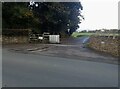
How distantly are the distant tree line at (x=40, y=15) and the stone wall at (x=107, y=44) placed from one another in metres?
9.42

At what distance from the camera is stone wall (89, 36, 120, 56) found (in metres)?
19.1

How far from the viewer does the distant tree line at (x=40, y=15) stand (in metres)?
28.5

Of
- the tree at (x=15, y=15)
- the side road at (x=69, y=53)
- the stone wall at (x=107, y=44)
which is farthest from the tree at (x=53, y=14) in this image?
the side road at (x=69, y=53)

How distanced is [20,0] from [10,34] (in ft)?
14.3

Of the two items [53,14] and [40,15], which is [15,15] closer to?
[40,15]

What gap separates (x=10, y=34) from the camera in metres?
27.5

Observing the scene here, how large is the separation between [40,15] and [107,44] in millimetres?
16617

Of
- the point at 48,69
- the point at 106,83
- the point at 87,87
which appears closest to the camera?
the point at 87,87

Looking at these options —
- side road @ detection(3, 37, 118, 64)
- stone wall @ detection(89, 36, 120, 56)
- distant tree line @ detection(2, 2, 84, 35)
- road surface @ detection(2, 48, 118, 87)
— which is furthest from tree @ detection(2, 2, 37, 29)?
road surface @ detection(2, 48, 118, 87)

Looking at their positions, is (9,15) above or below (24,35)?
above

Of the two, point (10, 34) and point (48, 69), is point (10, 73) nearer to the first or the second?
point (48, 69)

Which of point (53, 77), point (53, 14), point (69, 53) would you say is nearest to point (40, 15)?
point (53, 14)

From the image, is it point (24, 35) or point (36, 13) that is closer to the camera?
point (24, 35)

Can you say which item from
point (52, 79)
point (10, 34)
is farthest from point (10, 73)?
point (10, 34)
